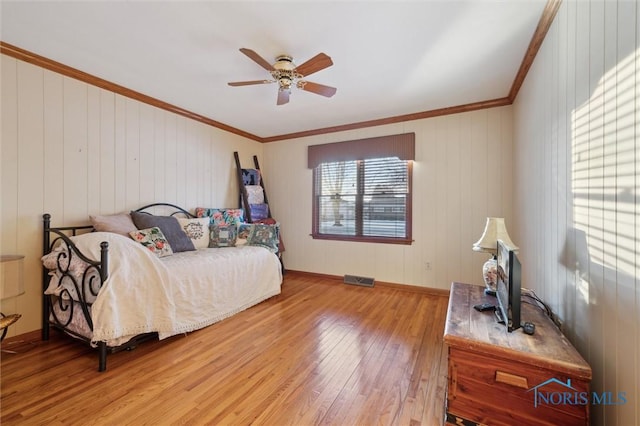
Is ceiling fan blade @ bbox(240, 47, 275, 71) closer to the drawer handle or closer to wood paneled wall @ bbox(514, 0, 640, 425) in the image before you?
wood paneled wall @ bbox(514, 0, 640, 425)

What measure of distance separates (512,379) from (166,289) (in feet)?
7.60

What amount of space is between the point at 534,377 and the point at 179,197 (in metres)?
3.80

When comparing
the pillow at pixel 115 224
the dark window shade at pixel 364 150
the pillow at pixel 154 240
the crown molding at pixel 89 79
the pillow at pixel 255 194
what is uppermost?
the crown molding at pixel 89 79

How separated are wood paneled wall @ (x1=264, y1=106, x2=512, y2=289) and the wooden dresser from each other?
2.11 m

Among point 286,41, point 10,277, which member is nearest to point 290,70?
point 286,41

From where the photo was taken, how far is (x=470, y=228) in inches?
130

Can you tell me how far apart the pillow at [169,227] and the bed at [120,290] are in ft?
1.12

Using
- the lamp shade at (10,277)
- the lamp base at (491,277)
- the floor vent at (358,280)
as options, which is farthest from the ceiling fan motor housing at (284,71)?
the floor vent at (358,280)

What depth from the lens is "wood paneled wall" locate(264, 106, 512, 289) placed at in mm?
3160

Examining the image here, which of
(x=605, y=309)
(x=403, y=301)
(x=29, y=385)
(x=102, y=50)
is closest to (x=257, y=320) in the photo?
(x=29, y=385)

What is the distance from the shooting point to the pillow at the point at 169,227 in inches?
110

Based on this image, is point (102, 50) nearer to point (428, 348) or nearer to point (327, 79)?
point (327, 79)

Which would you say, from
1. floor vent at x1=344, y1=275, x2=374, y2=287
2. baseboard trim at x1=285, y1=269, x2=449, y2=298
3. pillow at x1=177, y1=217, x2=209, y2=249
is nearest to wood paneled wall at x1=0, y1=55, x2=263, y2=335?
pillow at x1=177, y1=217, x2=209, y2=249

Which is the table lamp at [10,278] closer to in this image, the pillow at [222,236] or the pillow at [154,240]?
the pillow at [154,240]
